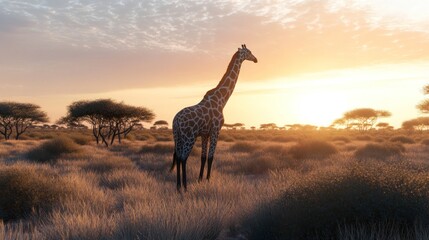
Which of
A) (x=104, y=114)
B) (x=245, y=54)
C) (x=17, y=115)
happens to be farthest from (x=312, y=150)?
(x=17, y=115)

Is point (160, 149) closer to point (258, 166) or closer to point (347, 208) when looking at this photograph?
point (258, 166)

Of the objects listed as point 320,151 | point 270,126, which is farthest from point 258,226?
point 270,126

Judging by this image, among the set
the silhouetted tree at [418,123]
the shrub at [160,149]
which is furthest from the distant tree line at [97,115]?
the silhouetted tree at [418,123]

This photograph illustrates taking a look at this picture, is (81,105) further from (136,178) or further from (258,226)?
(258,226)

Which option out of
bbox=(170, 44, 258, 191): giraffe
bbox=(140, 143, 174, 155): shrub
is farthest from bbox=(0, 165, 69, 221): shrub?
bbox=(140, 143, 174, 155): shrub

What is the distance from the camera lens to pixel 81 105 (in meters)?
45.8

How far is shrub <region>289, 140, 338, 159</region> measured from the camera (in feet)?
68.2

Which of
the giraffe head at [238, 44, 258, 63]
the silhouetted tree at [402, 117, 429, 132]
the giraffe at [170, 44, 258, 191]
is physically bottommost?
the silhouetted tree at [402, 117, 429, 132]

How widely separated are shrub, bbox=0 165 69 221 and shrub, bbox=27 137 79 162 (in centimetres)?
1240

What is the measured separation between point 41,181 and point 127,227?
4489 millimetres

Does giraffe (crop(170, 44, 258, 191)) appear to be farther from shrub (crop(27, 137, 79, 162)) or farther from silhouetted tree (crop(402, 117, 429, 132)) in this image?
silhouetted tree (crop(402, 117, 429, 132))

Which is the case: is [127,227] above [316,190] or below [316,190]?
below

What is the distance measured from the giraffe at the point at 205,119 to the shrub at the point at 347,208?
4340 mm

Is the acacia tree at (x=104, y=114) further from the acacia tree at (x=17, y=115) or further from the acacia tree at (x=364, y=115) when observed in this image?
the acacia tree at (x=364, y=115)
